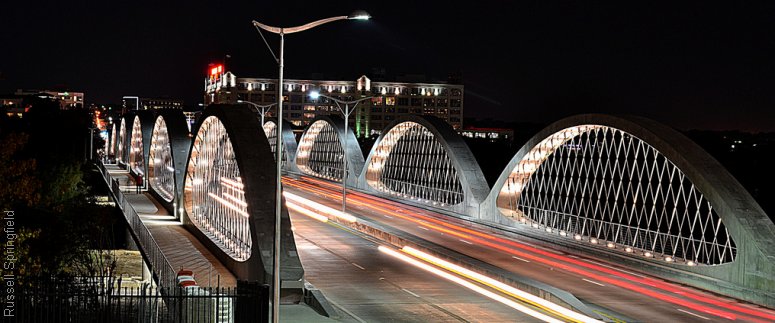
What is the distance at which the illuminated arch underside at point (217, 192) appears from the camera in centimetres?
3528

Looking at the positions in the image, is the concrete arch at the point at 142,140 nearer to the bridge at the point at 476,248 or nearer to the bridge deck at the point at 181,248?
the bridge deck at the point at 181,248

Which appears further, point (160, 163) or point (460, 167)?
point (160, 163)

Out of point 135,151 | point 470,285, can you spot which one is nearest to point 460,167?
point 470,285

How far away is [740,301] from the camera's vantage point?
90.2ft

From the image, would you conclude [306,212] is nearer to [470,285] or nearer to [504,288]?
[470,285]

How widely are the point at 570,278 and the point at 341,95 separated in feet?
548

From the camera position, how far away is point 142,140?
289 ft

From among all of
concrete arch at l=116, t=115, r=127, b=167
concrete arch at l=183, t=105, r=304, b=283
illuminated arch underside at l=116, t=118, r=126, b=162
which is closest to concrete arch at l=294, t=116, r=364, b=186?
concrete arch at l=116, t=115, r=127, b=167

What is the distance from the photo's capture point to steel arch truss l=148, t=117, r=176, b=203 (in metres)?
68.8

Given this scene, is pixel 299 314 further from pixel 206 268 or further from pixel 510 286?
pixel 206 268

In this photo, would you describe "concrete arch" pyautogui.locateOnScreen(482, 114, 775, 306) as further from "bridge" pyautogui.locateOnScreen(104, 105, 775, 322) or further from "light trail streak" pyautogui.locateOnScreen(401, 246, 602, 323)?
"light trail streak" pyautogui.locateOnScreen(401, 246, 602, 323)

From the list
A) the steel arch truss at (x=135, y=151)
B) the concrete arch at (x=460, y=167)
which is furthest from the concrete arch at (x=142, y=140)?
the concrete arch at (x=460, y=167)

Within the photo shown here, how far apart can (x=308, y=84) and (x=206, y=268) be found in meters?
164

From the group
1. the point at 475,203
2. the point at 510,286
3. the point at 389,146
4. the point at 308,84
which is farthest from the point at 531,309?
the point at 308,84
